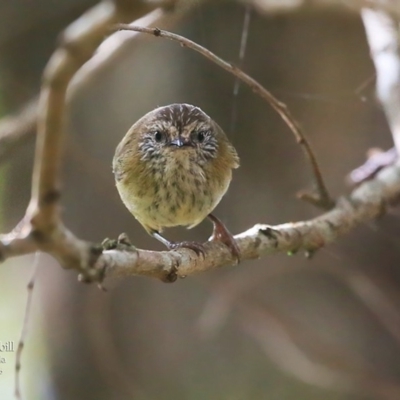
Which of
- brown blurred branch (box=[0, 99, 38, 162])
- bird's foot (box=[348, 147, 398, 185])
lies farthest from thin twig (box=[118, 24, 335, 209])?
brown blurred branch (box=[0, 99, 38, 162])

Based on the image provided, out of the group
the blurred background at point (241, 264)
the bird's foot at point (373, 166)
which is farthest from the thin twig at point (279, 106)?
the blurred background at point (241, 264)

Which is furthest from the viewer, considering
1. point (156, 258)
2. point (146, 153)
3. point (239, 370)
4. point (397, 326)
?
point (239, 370)

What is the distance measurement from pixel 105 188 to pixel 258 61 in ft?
4.39

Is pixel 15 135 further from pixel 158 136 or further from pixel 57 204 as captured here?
pixel 57 204

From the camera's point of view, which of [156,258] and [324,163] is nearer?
[156,258]

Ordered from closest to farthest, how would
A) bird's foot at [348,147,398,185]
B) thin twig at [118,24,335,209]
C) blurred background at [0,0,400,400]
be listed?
thin twig at [118,24,335,209] < bird's foot at [348,147,398,185] < blurred background at [0,0,400,400]

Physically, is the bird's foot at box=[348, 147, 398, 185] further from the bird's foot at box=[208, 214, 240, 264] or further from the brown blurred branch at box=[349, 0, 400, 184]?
the bird's foot at box=[208, 214, 240, 264]

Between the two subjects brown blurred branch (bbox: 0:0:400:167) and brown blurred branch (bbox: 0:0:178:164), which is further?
brown blurred branch (bbox: 0:0:178:164)

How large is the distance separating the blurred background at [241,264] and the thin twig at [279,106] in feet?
2.91

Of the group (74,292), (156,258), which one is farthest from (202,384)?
(156,258)

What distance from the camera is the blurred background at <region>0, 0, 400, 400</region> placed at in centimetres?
383

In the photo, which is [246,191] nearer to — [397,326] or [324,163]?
[324,163]

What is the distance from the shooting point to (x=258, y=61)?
4062mm

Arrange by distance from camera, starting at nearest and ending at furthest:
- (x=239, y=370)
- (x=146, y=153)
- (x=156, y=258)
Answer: (x=156, y=258)
(x=146, y=153)
(x=239, y=370)
